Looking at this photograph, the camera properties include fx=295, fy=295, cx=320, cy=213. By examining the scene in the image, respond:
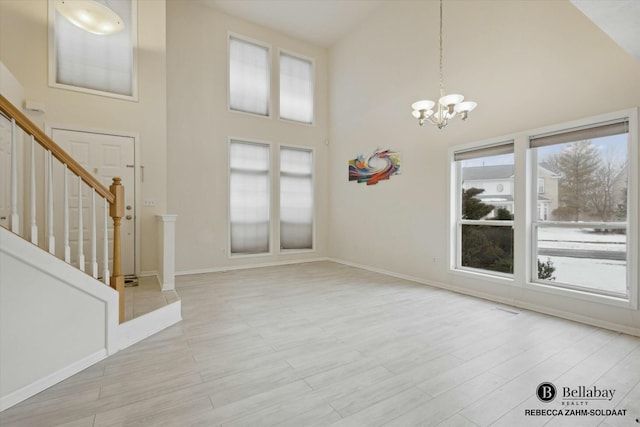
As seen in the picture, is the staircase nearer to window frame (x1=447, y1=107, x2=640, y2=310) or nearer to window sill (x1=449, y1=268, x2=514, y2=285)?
window sill (x1=449, y1=268, x2=514, y2=285)

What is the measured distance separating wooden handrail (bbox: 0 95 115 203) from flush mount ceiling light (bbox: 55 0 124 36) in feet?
5.77

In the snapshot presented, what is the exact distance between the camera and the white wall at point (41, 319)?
196cm

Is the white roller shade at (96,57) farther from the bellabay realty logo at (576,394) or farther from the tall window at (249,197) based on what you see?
the bellabay realty logo at (576,394)

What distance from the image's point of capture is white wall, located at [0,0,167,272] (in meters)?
4.22

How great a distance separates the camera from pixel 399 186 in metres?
5.66

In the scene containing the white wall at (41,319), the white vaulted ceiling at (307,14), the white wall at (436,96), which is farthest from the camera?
the white vaulted ceiling at (307,14)

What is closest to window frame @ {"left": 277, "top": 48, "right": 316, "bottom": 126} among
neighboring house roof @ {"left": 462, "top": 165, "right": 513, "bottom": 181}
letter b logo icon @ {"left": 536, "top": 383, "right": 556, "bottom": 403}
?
neighboring house roof @ {"left": 462, "top": 165, "right": 513, "bottom": 181}

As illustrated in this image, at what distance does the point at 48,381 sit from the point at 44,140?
1.78 m

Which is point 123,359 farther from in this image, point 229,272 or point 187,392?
point 229,272

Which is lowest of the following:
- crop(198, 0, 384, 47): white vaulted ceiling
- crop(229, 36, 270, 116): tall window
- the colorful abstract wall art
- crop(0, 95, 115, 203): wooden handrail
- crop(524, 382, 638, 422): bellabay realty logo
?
crop(524, 382, 638, 422): bellabay realty logo

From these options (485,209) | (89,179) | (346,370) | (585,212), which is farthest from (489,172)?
(89,179)

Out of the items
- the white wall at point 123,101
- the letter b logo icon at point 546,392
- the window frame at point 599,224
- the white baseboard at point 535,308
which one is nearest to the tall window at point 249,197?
Result: the white wall at point 123,101

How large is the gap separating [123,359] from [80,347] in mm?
338

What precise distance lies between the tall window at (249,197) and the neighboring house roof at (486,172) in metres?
4.14
